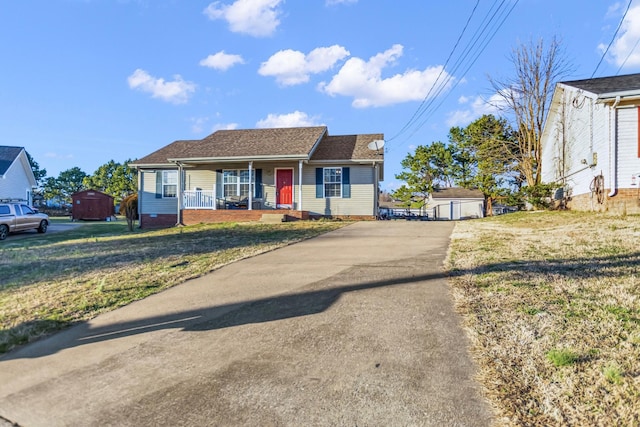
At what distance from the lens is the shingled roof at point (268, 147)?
1730 centimetres

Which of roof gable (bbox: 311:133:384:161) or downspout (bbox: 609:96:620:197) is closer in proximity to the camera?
downspout (bbox: 609:96:620:197)

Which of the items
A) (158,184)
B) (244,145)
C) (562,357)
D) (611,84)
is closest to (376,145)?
(244,145)

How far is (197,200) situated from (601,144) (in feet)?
53.9

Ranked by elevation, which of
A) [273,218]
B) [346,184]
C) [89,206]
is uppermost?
[346,184]

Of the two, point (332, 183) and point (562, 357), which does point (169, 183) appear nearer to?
point (332, 183)

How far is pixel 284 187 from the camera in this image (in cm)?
1841

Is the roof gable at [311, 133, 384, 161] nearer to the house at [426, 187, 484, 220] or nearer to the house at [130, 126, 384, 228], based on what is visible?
the house at [130, 126, 384, 228]

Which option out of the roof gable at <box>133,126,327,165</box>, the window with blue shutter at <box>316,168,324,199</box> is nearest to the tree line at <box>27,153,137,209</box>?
the roof gable at <box>133,126,327,165</box>

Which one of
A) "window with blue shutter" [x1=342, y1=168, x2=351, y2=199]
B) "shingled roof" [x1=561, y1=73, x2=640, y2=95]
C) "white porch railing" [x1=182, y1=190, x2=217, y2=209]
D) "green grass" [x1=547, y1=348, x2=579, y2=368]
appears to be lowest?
"green grass" [x1=547, y1=348, x2=579, y2=368]

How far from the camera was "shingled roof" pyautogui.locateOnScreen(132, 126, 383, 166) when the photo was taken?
1730 centimetres

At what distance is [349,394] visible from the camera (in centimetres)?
255

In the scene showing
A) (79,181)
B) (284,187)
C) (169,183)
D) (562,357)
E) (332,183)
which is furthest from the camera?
(79,181)

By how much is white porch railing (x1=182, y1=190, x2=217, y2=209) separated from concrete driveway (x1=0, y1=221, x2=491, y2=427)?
1338cm

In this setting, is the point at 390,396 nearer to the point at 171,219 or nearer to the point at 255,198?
the point at 255,198
